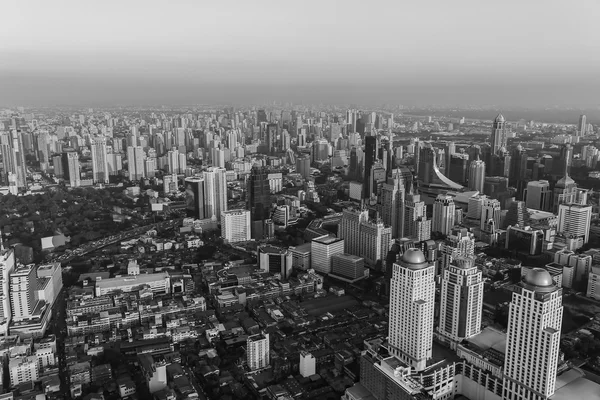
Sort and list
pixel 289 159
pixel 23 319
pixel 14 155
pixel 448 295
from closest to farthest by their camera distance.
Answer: pixel 448 295 → pixel 23 319 → pixel 14 155 → pixel 289 159

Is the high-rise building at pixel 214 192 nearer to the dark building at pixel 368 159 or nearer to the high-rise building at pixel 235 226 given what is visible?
the high-rise building at pixel 235 226

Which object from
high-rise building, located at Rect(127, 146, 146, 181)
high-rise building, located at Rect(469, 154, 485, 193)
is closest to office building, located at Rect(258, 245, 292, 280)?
high-rise building, located at Rect(469, 154, 485, 193)

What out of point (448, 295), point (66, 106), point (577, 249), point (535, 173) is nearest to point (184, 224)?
point (66, 106)

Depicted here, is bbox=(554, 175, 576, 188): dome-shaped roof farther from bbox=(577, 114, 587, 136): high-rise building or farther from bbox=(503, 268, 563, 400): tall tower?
bbox=(503, 268, 563, 400): tall tower

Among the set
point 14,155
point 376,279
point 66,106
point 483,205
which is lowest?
point 376,279

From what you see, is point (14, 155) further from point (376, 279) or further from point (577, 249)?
point (577, 249)

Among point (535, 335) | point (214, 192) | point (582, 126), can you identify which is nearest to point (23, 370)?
point (535, 335)

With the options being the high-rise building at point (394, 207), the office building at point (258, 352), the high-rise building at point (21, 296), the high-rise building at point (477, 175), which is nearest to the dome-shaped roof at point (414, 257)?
the office building at point (258, 352)
